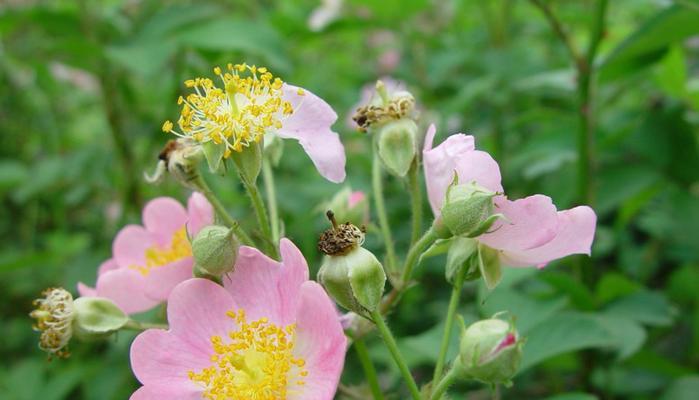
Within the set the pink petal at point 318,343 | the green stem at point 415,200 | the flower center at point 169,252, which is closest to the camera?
the pink petal at point 318,343

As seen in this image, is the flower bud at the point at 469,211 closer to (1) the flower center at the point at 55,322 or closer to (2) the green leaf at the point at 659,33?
(1) the flower center at the point at 55,322

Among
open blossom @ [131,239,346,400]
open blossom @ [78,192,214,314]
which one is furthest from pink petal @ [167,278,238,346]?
open blossom @ [78,192,214,314]

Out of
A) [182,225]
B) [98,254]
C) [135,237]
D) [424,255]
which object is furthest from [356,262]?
[98,254]

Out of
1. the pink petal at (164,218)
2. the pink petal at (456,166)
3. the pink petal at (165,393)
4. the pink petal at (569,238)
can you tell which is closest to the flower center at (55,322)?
the pink petal at (165,393)

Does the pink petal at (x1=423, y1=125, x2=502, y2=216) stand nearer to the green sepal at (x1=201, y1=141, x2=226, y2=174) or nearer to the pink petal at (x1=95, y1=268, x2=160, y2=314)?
the green sepal at (x1=201, y1=141, x2=226, y2=174)

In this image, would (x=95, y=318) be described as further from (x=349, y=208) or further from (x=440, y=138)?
(x=440, y=138)

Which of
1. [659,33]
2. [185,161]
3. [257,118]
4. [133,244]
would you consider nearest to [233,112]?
[257,118]
